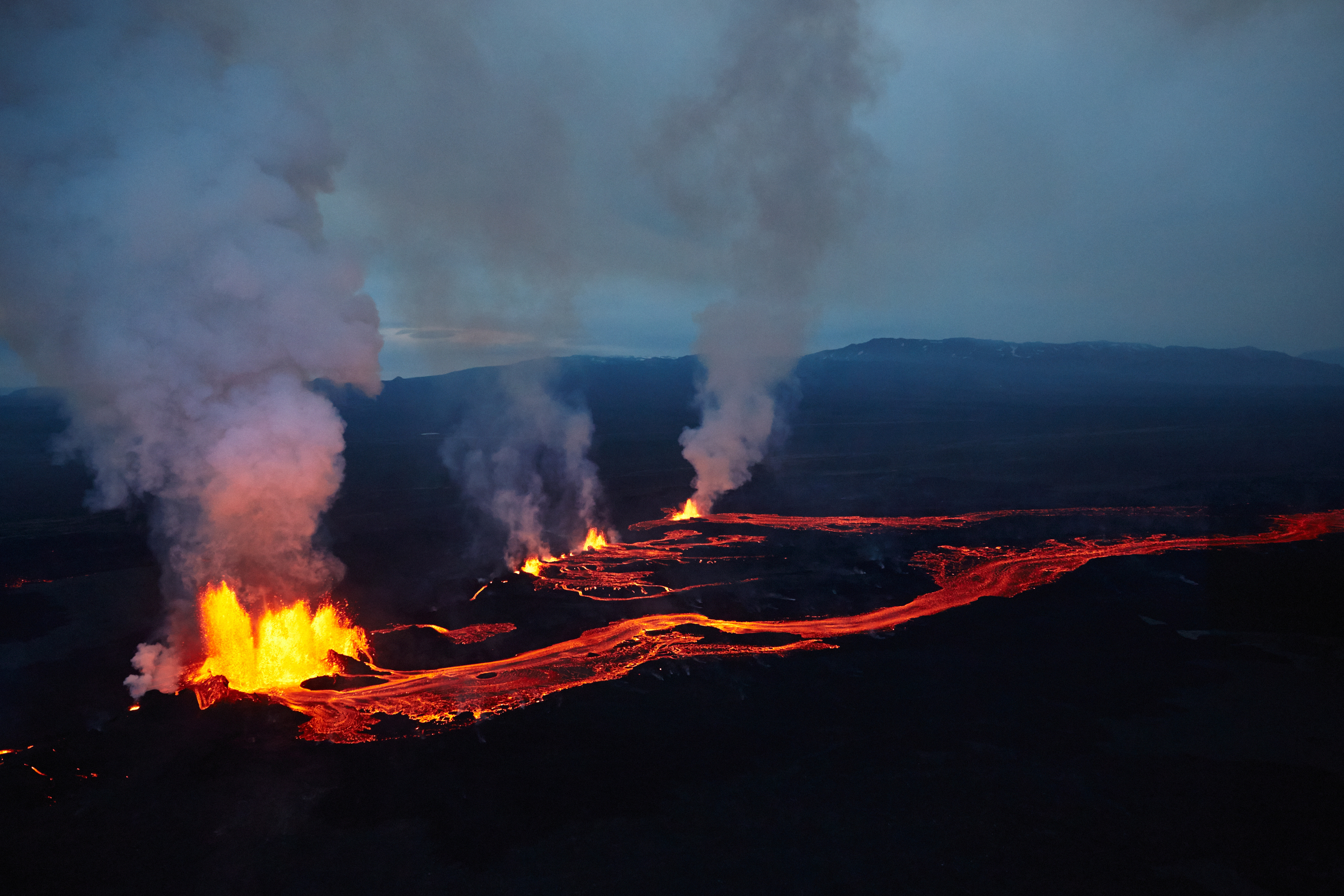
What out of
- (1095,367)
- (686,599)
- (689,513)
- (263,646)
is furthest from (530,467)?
(1095,367)

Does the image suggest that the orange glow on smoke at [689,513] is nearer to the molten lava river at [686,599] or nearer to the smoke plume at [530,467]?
the molten lava river at [686,599]

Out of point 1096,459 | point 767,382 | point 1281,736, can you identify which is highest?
point 767,382

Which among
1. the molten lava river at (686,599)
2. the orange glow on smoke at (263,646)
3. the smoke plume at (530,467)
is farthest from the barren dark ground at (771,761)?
the smoke plume at (530,467)

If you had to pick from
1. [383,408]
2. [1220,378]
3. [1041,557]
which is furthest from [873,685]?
[1220,378]

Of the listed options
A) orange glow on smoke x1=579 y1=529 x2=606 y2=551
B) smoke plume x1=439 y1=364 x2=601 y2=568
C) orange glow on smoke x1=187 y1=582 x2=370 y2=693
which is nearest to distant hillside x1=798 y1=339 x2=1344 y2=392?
smoke plume x1=439 y1=364 x2=601 y2=568

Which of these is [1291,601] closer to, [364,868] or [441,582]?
[364,868]
